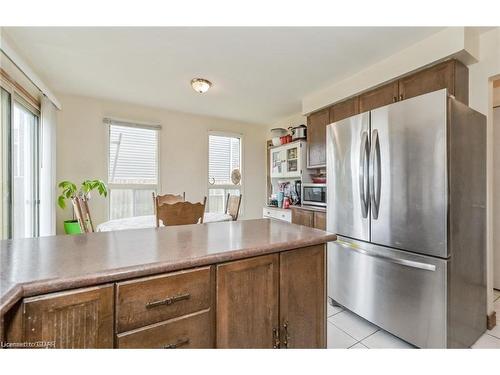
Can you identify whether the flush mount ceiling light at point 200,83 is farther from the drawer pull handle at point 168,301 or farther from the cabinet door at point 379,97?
the drawer pull handle at point 168,301

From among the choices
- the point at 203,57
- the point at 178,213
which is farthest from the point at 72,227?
the point at 203,57

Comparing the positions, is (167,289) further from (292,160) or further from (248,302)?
(292,160)

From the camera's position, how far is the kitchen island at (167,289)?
0.67m

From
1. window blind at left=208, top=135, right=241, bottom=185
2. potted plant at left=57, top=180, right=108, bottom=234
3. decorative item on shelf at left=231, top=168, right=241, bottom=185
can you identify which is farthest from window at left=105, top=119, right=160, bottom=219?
decorative item on shelf at left=231, top=168, right=241, bottom=185

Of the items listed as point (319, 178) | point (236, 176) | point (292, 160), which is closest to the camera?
point (319, 178)

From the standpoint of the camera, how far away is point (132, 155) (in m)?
3.90

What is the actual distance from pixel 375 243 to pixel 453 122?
1.00m

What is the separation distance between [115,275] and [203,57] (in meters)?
2.30

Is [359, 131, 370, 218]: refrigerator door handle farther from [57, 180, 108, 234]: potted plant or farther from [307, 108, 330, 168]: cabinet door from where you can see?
[57, 180, 108, 234]: potted plant

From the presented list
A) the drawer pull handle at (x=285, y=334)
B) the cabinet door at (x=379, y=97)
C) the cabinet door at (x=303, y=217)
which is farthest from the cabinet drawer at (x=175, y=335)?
Answer: the cabinet door at (x=379, y=97)

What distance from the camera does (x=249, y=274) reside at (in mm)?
986

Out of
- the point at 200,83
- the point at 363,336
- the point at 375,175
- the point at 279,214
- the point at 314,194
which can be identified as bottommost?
the point at 363,336

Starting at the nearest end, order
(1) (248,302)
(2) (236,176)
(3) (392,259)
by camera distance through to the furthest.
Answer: (1) (248,302), (3) (392,259), (2) (236,176)
